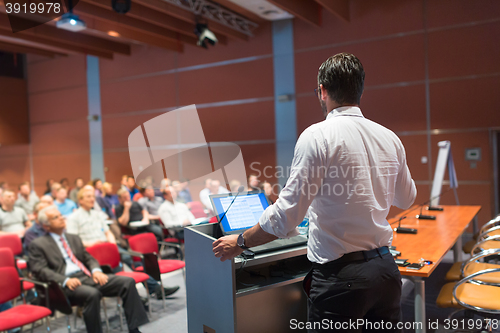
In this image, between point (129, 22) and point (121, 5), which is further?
point (129, 22)

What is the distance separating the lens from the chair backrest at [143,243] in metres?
4.25

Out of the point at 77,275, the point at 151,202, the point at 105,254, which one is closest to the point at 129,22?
the point at 151,202

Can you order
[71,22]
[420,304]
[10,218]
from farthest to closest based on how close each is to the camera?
[71,22], [10,218], [420,304]

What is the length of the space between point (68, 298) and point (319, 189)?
275 cm

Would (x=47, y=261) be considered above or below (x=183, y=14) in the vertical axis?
below

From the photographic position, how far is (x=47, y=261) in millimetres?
3500

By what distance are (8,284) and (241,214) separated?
2.25 m

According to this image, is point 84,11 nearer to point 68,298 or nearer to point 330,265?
point 68,298

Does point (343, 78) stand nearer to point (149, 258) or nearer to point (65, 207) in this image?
point (149, 258)

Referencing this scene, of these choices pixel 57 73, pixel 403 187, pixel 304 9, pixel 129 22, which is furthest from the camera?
pixel 57 73

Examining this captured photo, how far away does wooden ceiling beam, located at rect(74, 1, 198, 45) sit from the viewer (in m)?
6.66

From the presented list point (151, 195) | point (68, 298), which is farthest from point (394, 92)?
point (68, 298)

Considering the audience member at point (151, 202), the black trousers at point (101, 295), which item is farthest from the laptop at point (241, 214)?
the audience member at point (151, 202)

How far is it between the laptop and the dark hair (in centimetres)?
89
